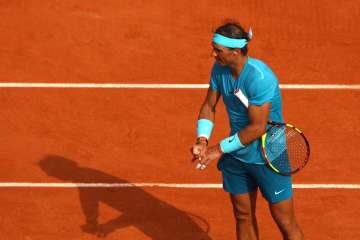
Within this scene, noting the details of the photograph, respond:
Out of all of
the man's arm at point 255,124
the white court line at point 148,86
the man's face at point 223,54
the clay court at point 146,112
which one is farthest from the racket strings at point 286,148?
the white court line at point 148,86

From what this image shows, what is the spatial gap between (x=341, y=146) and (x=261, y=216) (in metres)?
1.51

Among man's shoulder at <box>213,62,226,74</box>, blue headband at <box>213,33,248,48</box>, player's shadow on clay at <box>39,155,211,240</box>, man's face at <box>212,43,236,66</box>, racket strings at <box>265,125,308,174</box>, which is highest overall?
blue headband at <box>213,33,248,48</box>

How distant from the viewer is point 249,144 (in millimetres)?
6473

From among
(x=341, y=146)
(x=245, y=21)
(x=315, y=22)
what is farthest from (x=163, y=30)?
(x=341, y=146)

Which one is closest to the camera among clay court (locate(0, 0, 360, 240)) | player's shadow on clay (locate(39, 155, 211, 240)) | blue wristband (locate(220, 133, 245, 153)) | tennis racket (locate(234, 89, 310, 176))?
blue wristband (locate(220, 133, 245, 153))

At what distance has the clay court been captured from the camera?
845cm

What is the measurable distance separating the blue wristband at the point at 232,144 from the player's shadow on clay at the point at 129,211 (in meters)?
2.04

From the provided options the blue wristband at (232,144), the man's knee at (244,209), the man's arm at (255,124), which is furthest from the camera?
the man's knee at (244,209)

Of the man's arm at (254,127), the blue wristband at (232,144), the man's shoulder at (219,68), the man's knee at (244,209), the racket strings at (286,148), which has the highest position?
the man's shoulder at (219,68)

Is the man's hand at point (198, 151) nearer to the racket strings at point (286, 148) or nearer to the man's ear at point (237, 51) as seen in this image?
the racket strings at point (286, 148)

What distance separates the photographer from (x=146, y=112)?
9805 millimetres

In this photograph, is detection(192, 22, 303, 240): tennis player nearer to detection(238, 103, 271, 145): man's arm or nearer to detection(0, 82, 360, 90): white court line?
detection(238, 103, 271, 145): man's arm

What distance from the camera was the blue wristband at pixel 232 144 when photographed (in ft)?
20.8

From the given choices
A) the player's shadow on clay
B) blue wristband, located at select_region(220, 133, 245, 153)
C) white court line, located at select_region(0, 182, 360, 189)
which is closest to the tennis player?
blue wristband, located at select_region(220, 133, 245, 153)
